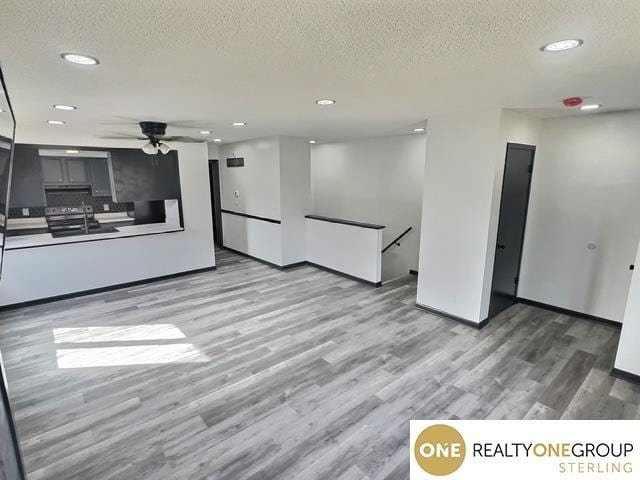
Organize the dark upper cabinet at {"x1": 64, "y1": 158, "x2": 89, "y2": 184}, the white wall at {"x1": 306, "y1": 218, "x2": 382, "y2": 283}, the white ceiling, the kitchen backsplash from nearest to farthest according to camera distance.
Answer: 1. the white ceiling
2. the white wall at {"x1": 306, "y1": 218, "x2": 382, "y2": 283}
3. the dark upper cabinet at {"x1": 64, "y1": 158, "x2": 89, "y2": 184}
4. the kitchen backsplash

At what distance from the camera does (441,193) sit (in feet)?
12.6

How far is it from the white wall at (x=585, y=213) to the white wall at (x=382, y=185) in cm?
195

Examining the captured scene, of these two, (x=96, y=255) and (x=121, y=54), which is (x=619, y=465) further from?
(x=96, y=255)

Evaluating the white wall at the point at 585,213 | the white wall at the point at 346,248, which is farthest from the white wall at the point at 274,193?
the white wall at the point at 585,213

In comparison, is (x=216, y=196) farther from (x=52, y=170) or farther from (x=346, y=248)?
(x=346, y=248)

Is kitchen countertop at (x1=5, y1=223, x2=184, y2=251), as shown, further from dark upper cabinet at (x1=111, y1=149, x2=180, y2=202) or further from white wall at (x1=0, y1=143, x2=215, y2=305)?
dark upper cabinet at (x1=111, y1=149, x2=180, y2=202)

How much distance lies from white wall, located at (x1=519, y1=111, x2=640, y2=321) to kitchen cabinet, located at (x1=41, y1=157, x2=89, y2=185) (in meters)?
6.94

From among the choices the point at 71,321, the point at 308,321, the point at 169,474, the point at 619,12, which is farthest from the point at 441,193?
the point at 71,321

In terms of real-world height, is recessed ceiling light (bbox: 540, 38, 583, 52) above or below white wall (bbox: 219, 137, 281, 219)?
above

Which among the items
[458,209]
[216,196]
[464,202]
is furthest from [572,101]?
[216,196]

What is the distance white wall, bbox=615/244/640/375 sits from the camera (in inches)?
107

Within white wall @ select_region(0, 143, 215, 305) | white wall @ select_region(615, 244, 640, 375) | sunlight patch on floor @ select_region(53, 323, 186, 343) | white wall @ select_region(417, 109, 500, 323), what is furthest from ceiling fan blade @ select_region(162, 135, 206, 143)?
white wall @ select_region(615, 244, 640, 375)

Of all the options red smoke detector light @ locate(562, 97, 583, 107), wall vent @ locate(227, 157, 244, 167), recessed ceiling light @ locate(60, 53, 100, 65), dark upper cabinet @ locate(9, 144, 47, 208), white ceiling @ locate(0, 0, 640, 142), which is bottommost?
dark upper cabinet @ locate(9, 144, 47, 208)

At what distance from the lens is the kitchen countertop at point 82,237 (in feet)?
14.4
